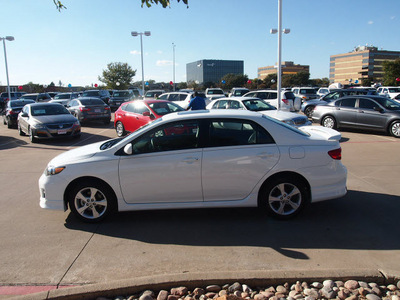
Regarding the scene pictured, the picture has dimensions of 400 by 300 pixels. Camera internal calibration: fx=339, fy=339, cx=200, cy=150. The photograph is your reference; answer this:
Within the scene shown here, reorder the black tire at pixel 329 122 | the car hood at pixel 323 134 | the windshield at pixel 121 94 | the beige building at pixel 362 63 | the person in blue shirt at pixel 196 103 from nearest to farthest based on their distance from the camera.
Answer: the car hood at pixel 323 134
the person in blue shirt at pixel 196 103
the black tire at pixel 329 122
the windshield at pixel 121 94
the beige building at pixel 362 63

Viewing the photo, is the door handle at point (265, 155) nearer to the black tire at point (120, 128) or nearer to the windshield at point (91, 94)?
the black tire at point (120, 128)

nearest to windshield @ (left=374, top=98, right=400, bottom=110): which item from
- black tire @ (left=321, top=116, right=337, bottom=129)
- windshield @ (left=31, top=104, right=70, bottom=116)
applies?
black tire @ (left=321, top=116, right=337, bottom=129)

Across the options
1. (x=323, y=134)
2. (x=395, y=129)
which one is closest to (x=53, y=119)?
(x=323, y=134)

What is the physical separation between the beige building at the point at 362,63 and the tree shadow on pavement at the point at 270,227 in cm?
14033

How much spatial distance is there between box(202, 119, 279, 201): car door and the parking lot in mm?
512

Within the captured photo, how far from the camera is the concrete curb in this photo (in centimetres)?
323

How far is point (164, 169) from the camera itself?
4.66 meters

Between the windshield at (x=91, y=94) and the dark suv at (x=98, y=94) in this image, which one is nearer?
the windshield at (x=91, y=94)

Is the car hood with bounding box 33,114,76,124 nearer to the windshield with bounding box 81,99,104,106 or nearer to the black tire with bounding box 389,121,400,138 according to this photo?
the windshield with bounding box 81,99,104,106

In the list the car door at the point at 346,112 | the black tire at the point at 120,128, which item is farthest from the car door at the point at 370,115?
the black tire at the point at 120,128

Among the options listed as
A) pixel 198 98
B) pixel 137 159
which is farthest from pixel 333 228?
pixel 198 98

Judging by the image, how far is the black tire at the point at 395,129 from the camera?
40.9 feet

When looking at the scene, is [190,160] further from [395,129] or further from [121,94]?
[121,94]

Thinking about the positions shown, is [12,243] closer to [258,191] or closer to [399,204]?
[258,191]
